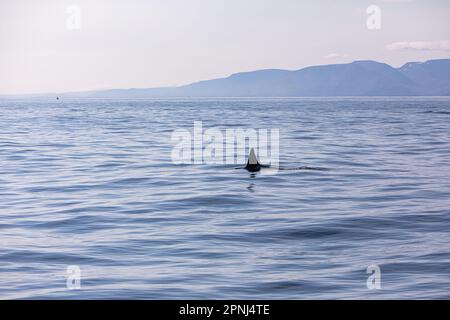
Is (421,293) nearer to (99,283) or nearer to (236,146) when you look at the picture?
(99,283)

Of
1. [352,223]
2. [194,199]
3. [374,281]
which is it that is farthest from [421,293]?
[194,199]

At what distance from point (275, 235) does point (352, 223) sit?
2566mm

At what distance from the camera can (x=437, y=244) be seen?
51.2 feet

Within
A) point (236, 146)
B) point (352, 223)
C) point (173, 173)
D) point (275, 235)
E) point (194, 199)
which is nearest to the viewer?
point (275, 235)

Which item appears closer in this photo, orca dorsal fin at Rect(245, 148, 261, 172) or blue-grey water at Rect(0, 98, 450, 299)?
blue-grey water at Rect(0, 98, 450, 299)

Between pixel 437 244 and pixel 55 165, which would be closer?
pixel 437 244

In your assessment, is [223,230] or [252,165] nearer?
[223,230]

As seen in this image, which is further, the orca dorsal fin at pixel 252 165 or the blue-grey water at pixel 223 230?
the orca dorsal fin at pixel 252 165

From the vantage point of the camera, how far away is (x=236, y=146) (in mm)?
50250

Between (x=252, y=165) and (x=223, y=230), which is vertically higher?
(x=223, y=230)

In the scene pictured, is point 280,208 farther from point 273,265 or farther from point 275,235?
point 273,265
